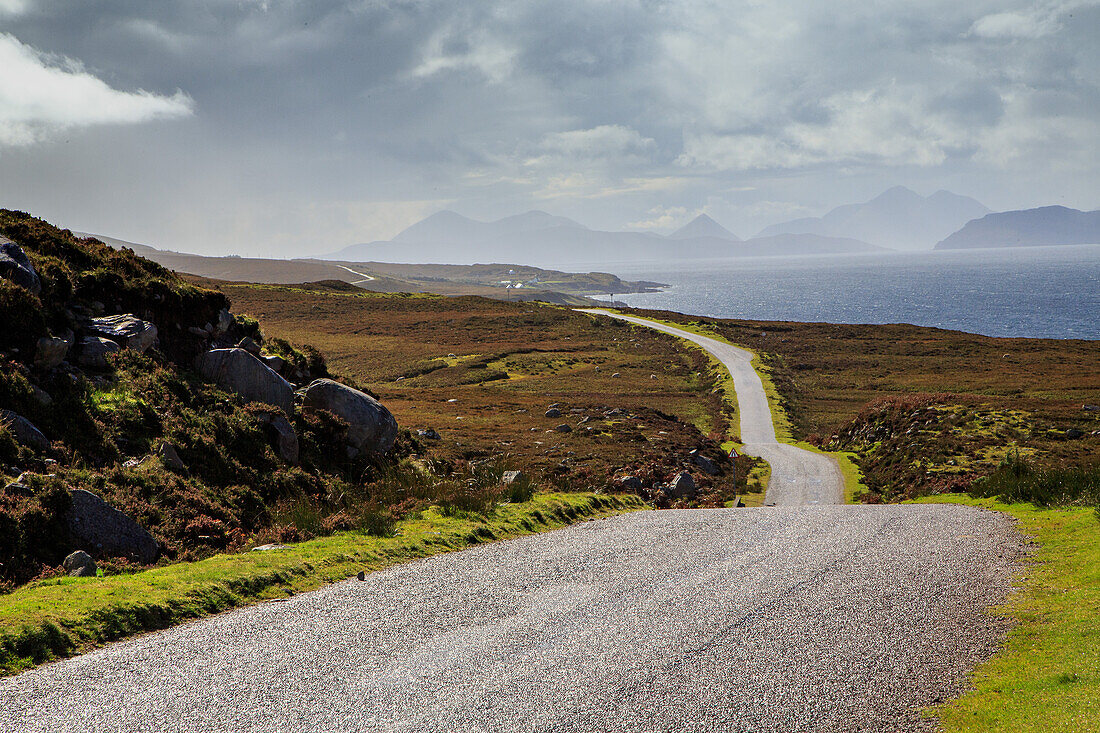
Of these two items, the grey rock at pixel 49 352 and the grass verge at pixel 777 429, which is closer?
the grey rock at pixel 49 352

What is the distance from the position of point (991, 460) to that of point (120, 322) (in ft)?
119

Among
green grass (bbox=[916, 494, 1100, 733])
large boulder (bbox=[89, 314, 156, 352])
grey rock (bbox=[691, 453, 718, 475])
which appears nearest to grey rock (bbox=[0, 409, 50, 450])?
large boulder (bbox=[89, 314, 156, 352])

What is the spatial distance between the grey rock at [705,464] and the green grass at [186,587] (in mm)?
20212

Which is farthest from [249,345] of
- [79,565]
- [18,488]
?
[79,565]

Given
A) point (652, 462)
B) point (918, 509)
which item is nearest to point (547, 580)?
point (918, 509)

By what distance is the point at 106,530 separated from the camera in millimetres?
11062

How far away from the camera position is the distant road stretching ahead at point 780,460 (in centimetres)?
3045

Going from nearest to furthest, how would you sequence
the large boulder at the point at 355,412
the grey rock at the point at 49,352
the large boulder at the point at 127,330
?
the grey rock at the point at 49,352, the large boulder at the point at 127,330, the large boulder at the point at 355,412

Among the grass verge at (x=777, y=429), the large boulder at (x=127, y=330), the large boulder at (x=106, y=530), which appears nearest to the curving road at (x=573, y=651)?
the large boulder at (x=106, y=530)

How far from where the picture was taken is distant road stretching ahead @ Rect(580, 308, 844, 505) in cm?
3045

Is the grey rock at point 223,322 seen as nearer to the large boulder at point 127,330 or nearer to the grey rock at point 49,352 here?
the large boulder at point 127,330

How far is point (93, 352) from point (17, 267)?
8.65ft

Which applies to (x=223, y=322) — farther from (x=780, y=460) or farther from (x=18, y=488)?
(x=780, y=460)

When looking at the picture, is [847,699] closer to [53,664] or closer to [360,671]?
[360,671]
